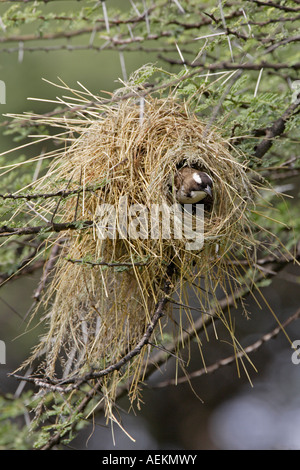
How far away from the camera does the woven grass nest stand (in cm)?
201

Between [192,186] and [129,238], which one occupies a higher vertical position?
[192,186]

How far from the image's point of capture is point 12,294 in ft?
17.8

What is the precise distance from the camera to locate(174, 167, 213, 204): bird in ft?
6.50

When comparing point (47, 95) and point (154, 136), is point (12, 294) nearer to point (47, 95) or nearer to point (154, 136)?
point (47, 95)

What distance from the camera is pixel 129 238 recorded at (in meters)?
2.00

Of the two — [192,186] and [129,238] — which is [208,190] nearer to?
Result: [192,186]

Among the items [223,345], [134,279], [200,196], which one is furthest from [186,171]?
[223,345]

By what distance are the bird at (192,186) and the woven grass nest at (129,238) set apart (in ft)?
0.10

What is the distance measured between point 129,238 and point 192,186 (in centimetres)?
26

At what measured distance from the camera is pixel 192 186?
198cm

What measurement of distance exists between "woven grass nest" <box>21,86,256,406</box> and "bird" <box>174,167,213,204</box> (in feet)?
0.10

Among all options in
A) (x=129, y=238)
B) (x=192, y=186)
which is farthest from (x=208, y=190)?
(x=129, y=238)

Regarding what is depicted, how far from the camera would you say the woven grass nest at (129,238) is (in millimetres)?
2006

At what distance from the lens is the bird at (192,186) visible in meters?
1.98
